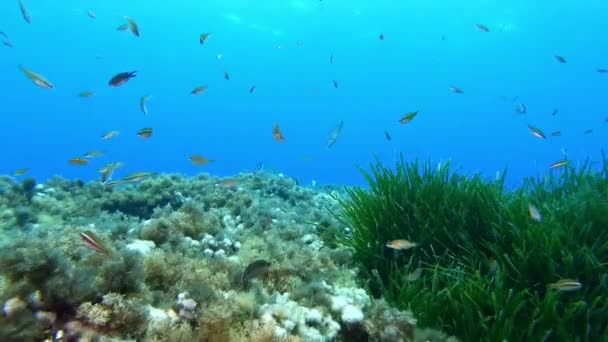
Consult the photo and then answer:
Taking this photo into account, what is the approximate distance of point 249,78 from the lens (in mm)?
97312

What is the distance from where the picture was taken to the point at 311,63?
88688 millimetres

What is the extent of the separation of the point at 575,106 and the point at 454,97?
94.6 ft

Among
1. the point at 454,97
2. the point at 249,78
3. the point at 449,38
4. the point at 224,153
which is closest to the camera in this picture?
the point at 449,38

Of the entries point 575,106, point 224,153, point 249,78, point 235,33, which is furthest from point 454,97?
point 224,153

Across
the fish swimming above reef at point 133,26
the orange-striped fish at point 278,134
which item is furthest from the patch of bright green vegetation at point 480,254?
the fish swimming above reef at point 133,26

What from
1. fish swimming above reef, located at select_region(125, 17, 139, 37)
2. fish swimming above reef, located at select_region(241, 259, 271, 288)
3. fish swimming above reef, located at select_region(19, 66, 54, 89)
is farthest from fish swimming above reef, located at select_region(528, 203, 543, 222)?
fish swimming above reef, located at select_region(125, 17, 139, 37)

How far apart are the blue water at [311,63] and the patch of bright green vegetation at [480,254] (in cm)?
1511

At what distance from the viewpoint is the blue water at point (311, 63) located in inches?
2330

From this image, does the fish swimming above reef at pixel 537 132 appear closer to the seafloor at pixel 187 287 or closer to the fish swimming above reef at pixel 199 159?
the seafloor at pixel 187 287

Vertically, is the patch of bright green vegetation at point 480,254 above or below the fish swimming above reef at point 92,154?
below

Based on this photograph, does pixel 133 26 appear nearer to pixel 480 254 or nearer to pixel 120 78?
pixel 120 78

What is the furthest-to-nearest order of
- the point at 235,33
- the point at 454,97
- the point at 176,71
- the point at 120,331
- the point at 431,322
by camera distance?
the point at 454,97, the point at 176,71, the point at 235,33, the point at 431,322, the point at 120,331

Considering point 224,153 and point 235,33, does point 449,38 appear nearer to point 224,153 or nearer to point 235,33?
point 235,33

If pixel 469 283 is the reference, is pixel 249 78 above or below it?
above
